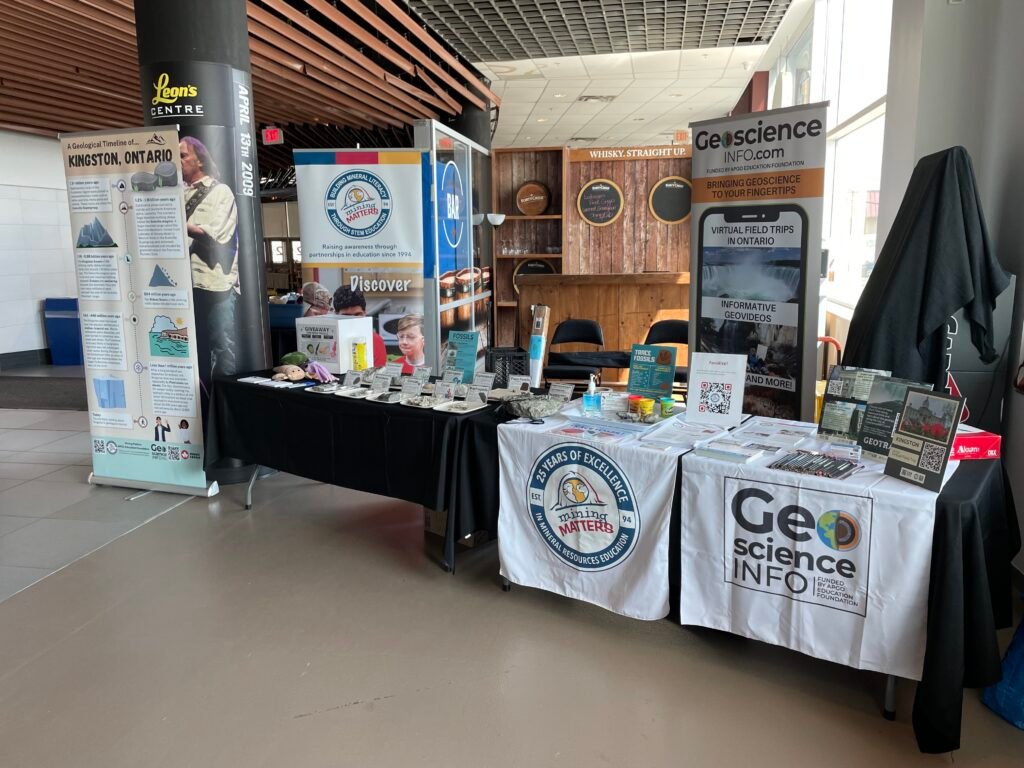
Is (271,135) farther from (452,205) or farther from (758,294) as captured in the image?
(758,294)

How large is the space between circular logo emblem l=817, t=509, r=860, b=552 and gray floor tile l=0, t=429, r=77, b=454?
5.41m

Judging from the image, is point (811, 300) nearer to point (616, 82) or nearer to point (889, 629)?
point (889, 629)

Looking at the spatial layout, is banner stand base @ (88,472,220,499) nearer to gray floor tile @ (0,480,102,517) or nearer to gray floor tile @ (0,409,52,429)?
gray floor tile @ (0,480,102,517)

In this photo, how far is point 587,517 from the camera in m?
2.71

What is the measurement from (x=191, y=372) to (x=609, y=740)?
3.25 metres

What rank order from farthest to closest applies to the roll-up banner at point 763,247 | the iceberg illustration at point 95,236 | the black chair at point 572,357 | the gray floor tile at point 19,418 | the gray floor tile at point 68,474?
the gray floor tile at point 19,418, the black chair at point 572,357, the gray floor tile at point 68,474, the iceberg illustration at point 95,236, the roll-up banner at point 763,247

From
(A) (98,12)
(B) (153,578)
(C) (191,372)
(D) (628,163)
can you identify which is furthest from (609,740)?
(D) (628,163)

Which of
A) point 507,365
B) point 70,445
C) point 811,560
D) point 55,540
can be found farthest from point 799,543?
point 70,445

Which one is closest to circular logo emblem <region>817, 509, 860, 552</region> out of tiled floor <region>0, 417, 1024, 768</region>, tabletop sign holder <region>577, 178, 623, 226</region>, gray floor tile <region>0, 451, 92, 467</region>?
tiled floor <region>0, 417, 1024, 768</region>

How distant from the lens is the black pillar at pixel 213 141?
400 cm

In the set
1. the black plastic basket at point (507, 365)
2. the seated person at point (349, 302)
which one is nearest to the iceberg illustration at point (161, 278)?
the seated person at point (349, 302)

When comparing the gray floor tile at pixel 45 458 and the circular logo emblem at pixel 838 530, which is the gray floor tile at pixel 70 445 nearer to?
the gray floor tile at pixel 45 458

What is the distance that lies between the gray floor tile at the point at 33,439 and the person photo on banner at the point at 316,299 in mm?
2082

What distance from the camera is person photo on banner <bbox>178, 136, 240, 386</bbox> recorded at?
408cm
